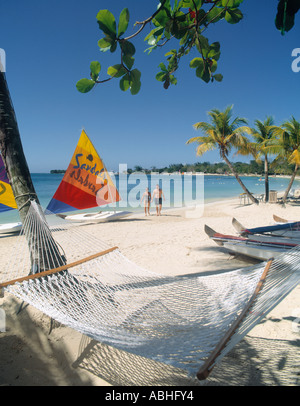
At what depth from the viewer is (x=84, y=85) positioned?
1.28m

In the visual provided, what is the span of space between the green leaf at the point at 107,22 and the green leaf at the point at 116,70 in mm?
193

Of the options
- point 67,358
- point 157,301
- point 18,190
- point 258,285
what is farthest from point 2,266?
point 258,285

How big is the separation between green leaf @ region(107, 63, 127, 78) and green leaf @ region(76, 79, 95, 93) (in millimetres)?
145

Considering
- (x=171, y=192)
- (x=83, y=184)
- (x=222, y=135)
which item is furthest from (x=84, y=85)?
(x=171, y=192)

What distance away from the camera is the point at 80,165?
7301 millimetres

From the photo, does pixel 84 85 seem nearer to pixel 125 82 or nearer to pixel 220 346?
pixel 125 82

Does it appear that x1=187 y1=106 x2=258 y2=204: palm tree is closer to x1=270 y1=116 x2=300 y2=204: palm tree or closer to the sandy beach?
x1=270 y1=116 x2=300 y2=204: palm tree

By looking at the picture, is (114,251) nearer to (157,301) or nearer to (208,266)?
(157,301)

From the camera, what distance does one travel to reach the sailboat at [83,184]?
669 cm

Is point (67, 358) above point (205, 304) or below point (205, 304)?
below

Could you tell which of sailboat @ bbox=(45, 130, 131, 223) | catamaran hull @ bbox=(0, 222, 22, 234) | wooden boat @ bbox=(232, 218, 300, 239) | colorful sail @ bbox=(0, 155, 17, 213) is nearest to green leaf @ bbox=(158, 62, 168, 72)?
wooden boat @ bbox=(232, 218, 300, 239)

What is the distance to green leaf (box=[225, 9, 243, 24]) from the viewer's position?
1.39 meters

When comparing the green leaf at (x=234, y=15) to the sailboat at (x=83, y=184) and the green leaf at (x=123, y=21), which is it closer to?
the green leaf at (x=123, y=21)
